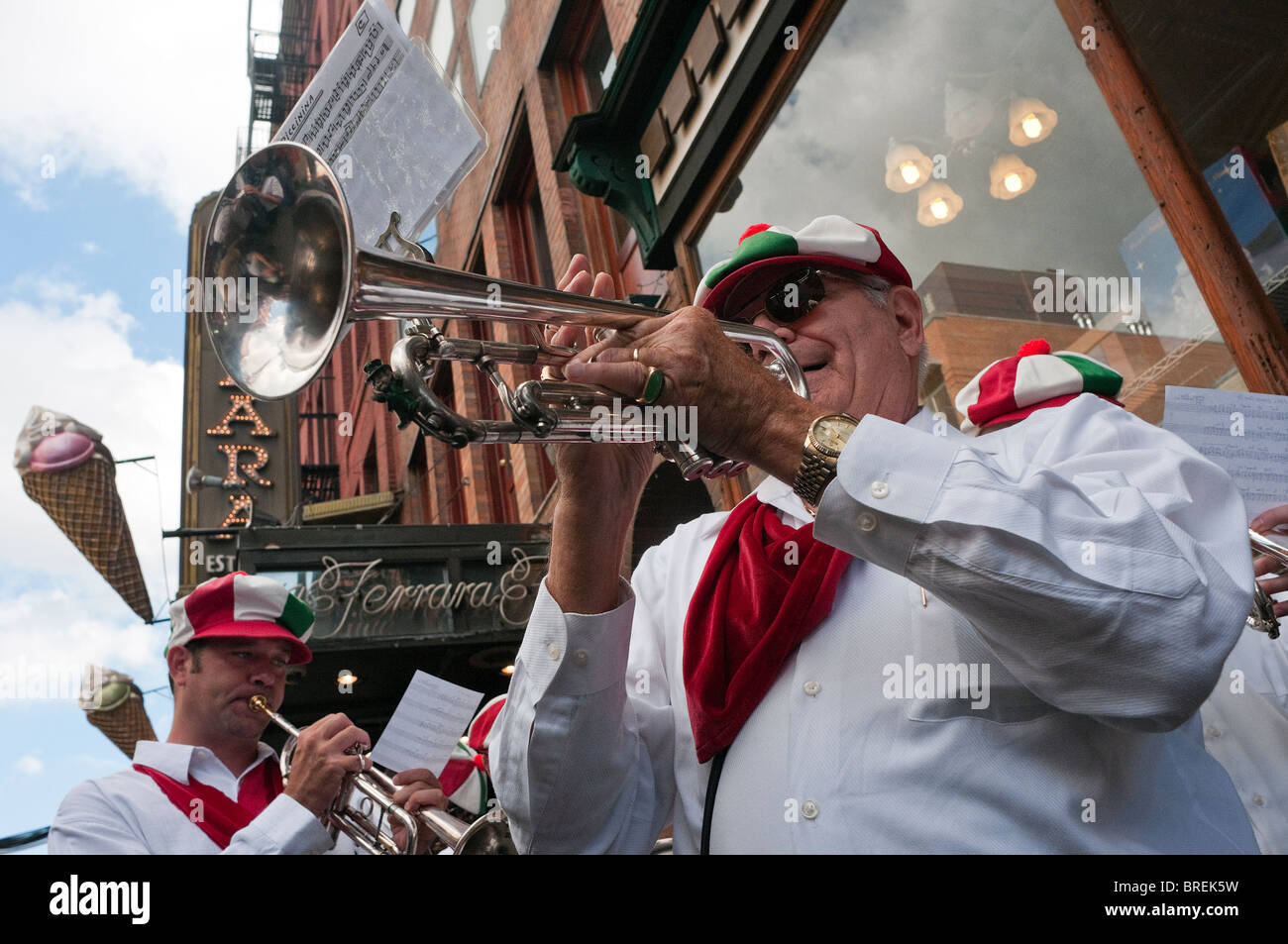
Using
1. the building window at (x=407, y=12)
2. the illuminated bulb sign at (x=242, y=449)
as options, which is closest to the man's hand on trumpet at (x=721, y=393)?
the illuminated bulb sign at (x=242, y=449)

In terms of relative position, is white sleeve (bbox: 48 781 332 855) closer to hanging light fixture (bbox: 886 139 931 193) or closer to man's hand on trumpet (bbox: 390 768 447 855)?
man's hand on trumpet (bbox: 390 768 447 855)

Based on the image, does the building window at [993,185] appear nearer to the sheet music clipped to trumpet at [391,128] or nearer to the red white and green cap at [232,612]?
the sheet music clipped to trumpet at [391,128]

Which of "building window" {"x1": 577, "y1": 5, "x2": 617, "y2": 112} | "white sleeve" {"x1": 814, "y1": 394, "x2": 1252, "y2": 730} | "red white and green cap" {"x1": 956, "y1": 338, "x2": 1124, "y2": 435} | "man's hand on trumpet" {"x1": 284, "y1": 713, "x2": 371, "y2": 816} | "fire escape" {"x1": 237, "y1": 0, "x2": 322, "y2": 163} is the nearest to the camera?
"white sleeve" {"x1": 814, "y1": 394, "x2": 1252, "y2": 730}

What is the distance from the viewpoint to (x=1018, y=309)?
4.04 m

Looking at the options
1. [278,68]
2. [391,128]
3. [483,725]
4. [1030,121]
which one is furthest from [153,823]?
[278,68]

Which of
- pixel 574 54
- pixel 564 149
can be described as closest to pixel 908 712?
pixel 564 149

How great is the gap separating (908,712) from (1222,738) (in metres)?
1.65

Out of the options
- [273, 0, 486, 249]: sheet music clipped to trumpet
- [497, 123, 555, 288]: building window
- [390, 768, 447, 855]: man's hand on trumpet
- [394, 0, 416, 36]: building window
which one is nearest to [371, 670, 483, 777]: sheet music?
[390, 768, 447, 855]: man's hand on trumpet

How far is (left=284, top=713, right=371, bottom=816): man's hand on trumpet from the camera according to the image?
308 cm

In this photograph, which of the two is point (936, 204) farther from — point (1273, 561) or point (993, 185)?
point (1273, 561)

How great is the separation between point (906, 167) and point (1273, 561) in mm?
2937

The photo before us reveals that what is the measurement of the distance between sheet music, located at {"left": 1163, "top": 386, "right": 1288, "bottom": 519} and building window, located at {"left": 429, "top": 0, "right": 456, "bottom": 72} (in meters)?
13.4

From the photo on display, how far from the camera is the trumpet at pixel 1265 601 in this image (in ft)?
7.16

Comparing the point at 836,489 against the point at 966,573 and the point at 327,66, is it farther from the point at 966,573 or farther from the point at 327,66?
the point at 327,66
